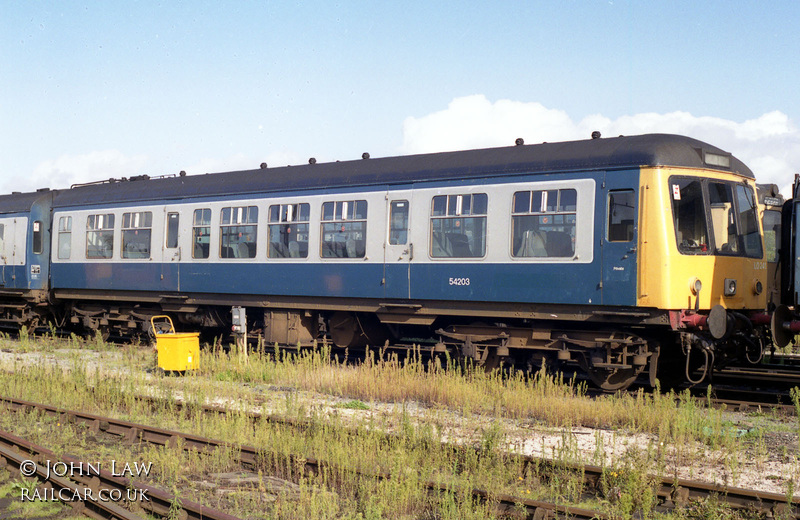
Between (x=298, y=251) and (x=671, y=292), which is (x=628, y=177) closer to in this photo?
(x=671, y=292)

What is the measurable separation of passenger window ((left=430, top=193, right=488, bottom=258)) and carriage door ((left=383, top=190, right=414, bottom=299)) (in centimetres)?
49

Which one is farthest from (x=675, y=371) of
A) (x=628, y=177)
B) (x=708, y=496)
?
(x=708, y=496)

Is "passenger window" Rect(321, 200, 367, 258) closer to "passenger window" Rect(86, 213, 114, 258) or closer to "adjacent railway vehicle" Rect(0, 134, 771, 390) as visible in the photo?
"adjacent railway vehicle" Rect(0, 134, 771, 390)

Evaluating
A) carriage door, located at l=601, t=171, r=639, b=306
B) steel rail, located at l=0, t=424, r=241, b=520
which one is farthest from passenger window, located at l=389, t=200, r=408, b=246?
steel rail, located at l=0, t=424, r=241, b=520

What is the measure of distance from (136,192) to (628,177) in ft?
35.8

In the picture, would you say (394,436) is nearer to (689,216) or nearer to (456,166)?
(689,216)

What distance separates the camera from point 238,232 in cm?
1514

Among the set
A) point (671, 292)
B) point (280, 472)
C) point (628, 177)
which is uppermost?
point (628, 177)

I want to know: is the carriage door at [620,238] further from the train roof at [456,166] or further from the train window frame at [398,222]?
the train window frame at [398,222]

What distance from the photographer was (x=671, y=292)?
34.2 ft

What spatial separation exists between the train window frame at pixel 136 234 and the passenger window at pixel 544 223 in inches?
334

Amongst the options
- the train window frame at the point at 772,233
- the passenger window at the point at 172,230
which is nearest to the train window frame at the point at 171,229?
the passenger window at the point at 172,230

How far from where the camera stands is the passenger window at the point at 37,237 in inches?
754

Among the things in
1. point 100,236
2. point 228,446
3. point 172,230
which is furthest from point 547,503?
point 100,236
